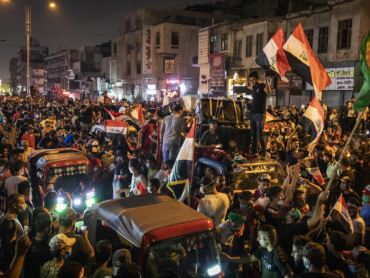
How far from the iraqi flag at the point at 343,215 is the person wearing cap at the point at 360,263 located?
1002 mm

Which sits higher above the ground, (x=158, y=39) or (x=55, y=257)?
(x=158, y=39)

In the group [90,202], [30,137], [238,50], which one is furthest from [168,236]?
[238,50]

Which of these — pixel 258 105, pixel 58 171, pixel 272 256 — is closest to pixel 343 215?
pixel 272 256

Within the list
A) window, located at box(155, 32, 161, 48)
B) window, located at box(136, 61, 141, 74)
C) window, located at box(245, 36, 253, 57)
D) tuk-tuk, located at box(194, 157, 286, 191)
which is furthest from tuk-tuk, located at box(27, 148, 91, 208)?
window, located at box(136, 61, 141, 74)

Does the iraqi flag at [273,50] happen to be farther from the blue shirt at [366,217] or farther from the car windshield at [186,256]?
the car windshield at [186,256]

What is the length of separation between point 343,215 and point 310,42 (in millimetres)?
23551

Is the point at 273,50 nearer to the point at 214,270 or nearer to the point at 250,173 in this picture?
the point at 250,173

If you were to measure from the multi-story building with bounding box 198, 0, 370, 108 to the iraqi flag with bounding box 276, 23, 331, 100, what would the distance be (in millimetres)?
8782

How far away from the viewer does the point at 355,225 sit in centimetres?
510

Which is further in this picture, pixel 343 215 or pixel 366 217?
pixel 366 217

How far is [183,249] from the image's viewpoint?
3660 mm

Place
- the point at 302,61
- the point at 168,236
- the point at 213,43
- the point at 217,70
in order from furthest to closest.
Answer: the point at 213,43, the point at 217,70, the point at 302,61, the point at 168,236

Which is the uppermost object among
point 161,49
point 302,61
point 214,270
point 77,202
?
point 161,49

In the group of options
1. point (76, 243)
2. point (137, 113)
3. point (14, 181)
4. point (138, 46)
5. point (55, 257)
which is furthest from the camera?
point (138, 46)
